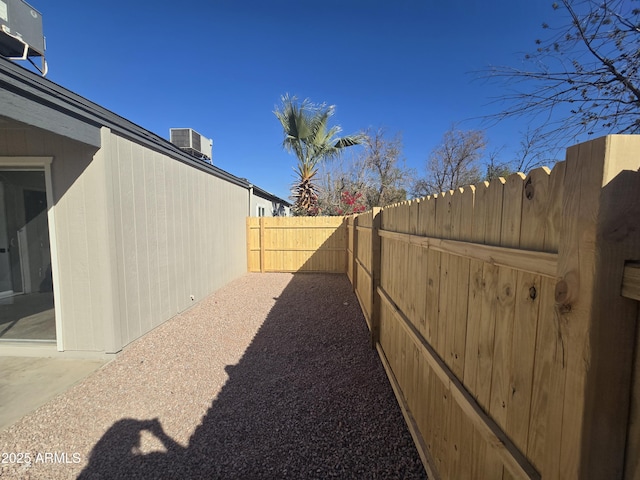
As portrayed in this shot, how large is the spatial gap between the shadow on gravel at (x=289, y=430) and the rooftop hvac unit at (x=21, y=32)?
5.67 metres

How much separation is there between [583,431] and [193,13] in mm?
9198

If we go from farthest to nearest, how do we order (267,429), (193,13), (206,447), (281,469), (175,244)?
(193,13), (175,244), (267,429), (206,447), (281,469)

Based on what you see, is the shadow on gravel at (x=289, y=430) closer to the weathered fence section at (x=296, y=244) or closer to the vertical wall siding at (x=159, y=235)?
the vertical wall siding at (x=159, y=235)

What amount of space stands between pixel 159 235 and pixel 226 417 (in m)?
3.34

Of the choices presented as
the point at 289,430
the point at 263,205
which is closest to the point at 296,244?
the point at 263,205

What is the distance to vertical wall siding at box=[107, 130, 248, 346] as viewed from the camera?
4.02 metres

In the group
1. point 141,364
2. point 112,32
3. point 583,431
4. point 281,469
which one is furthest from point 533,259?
point 112,32

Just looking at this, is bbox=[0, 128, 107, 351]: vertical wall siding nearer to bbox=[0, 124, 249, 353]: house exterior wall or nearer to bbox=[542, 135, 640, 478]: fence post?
bbox=[0, 124, 249, 353]: house exterior wall

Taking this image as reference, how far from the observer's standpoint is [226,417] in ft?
8.72

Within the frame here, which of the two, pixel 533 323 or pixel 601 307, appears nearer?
pixel 601 307

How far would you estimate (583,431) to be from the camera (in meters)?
0.72

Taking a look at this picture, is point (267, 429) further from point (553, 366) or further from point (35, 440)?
point (553, 366)

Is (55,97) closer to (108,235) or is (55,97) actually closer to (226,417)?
(108,235)

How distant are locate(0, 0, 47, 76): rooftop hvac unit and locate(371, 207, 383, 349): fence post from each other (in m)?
5.88
